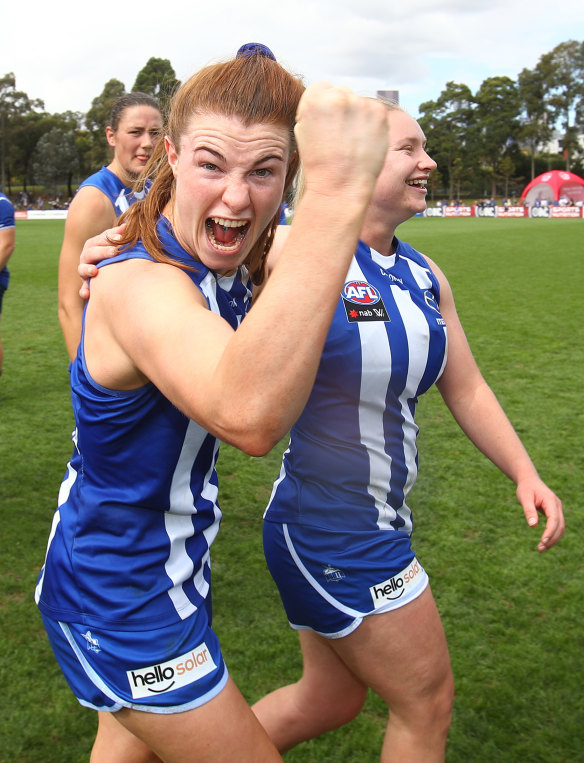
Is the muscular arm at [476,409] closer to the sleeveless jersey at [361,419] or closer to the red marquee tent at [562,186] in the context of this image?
the sleeveless jersey at [361,419]

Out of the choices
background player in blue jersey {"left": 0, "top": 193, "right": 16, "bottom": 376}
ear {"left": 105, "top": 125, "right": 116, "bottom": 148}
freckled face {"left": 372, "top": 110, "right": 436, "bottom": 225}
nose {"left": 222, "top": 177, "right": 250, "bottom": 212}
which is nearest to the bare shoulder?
ear {"left": 105, "top": 125, "right": 116, "bottom": 148}

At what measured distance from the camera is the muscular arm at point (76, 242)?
484 centimetres

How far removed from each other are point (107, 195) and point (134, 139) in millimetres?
568

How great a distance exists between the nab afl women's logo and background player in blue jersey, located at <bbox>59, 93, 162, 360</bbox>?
237 cm

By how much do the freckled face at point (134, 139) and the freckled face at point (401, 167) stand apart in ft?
9.38

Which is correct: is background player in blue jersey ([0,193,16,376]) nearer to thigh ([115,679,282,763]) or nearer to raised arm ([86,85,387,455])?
thigh ([115,679,282,763])

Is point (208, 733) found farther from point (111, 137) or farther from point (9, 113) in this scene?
point (9, 113)

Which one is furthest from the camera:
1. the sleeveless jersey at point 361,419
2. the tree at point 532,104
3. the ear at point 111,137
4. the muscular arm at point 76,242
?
the tree at point 532,104

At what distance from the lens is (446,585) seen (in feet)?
14.3

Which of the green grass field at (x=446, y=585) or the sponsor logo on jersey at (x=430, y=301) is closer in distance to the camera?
the sponsor logo on jersey at (x=430, y=301)

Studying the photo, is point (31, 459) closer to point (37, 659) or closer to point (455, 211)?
point (37, 659)

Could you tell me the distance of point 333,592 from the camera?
243cm

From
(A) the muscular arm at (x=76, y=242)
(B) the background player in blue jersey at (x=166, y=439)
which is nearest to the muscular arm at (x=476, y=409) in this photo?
(B) the background player in blue jersey at (x=166, y=439)

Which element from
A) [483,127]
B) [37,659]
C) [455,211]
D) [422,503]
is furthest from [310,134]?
[483,127]
